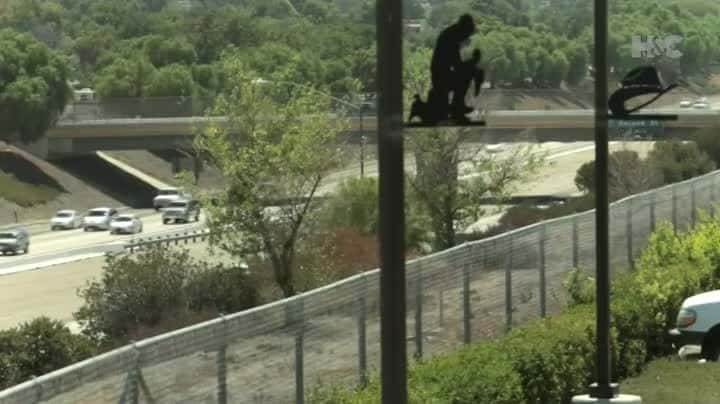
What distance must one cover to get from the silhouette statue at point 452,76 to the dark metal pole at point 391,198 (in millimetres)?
248

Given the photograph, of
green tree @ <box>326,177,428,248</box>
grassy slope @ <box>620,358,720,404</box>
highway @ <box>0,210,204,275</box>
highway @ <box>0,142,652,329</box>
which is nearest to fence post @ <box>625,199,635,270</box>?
grassy slope @ <box>620,358,720,404</box>

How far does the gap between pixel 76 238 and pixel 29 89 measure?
18.3 meters

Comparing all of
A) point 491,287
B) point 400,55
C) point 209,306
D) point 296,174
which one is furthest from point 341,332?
point 296,174

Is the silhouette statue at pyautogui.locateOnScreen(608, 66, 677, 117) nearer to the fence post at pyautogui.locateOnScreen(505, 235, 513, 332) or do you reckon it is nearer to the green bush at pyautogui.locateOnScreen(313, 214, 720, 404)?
the green bush at pyautogui.locateOnScreen(313, 214, 720, 404)

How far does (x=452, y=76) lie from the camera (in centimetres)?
832

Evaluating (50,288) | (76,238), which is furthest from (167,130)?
(50,288)

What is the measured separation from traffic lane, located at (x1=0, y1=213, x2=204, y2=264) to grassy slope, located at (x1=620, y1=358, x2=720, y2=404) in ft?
180

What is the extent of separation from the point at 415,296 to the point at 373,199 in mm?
29628

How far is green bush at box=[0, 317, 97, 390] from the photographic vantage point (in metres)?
23.7

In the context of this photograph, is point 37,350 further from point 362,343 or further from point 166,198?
point 166,198

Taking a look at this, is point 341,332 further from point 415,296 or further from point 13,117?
point 13,117

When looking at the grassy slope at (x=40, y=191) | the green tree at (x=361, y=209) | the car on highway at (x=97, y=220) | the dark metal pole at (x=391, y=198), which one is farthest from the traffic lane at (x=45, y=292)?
the dark metal pole at (x=391, y=198)

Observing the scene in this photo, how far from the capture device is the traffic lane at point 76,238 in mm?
78000

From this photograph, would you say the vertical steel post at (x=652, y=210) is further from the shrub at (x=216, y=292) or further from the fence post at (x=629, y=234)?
the shrub at (x=216, y=292)
